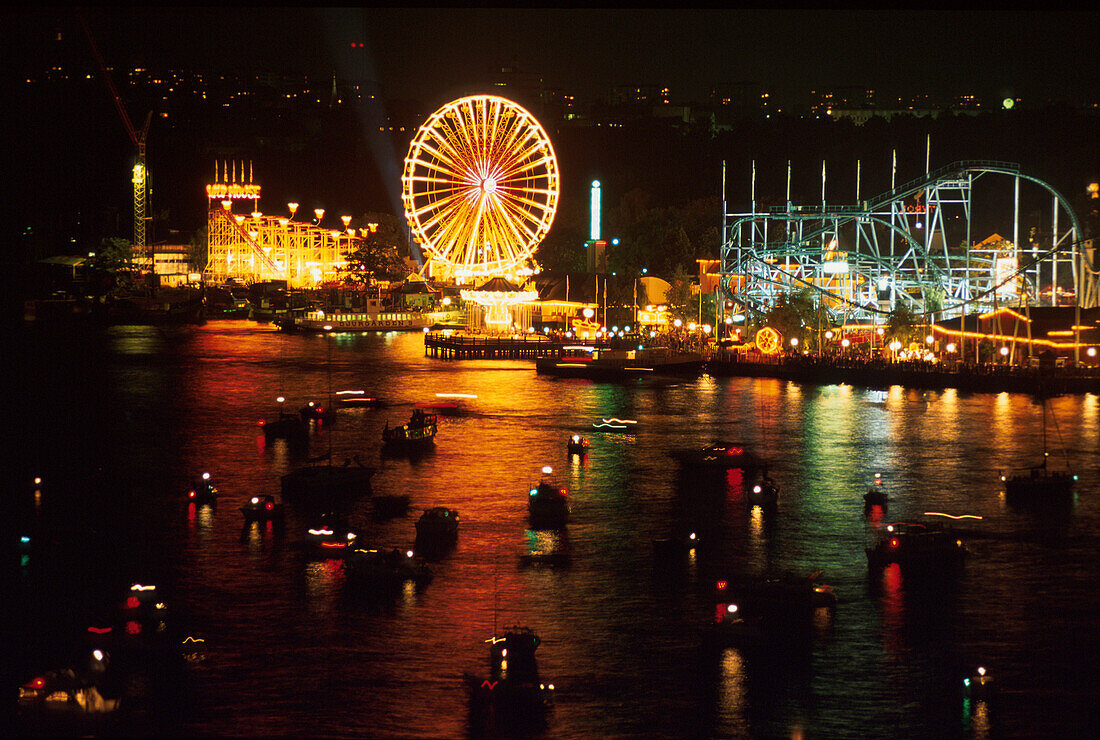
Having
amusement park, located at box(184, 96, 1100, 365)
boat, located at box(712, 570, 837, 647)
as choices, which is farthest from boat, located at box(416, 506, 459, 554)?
amusement park, located at box(184, 96, 1100, 365)

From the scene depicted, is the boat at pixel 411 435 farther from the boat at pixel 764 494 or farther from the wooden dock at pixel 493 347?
the wooden dock at pixel 493 347

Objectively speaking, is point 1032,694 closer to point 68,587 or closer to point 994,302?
point 68,587

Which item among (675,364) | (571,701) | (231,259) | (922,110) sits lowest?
(571,701)

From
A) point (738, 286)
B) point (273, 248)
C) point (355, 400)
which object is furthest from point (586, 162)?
point (355, 400)

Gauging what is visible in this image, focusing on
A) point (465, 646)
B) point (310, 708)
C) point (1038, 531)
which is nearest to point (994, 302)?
point (1038, 531)

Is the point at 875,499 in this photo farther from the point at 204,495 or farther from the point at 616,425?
the point at 204,495

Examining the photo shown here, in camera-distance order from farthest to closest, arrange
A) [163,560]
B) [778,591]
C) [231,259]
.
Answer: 1. [231,259]
2. [163,560]
3. [778,591]
